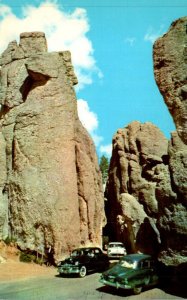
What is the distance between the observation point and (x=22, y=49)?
38.3 metres

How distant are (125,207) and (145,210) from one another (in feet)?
10.5

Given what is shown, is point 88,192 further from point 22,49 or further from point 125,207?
point 22,49

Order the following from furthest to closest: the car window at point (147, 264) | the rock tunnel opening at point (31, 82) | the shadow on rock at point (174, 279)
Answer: the rock tunnel opening at point (31, 82) < the car window at point (147, 264) < the shadow on rock at point (174, 279)

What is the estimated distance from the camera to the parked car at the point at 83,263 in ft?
74.0

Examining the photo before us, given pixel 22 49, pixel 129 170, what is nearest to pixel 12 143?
pixel 22 49

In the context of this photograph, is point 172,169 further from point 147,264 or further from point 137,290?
point 137,290

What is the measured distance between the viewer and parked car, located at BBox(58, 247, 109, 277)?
22.6 meters

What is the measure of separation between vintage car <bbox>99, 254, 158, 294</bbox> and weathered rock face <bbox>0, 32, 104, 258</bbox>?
10.8m

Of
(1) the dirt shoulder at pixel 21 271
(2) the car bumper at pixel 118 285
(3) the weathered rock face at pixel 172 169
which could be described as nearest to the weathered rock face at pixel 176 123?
(3) the weathered rock face at pixel 172 169

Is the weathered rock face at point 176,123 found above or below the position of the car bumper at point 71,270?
above

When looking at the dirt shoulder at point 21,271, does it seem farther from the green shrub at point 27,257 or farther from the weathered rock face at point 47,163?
the weathered rock face at point 47,163

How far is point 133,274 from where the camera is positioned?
57.4 feet

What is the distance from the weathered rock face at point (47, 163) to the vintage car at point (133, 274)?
35.4 feet

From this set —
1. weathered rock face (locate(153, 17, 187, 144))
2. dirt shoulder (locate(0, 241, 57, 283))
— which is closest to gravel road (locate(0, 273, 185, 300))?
dirt shoulder (locate(0, 241, 57, 283))
